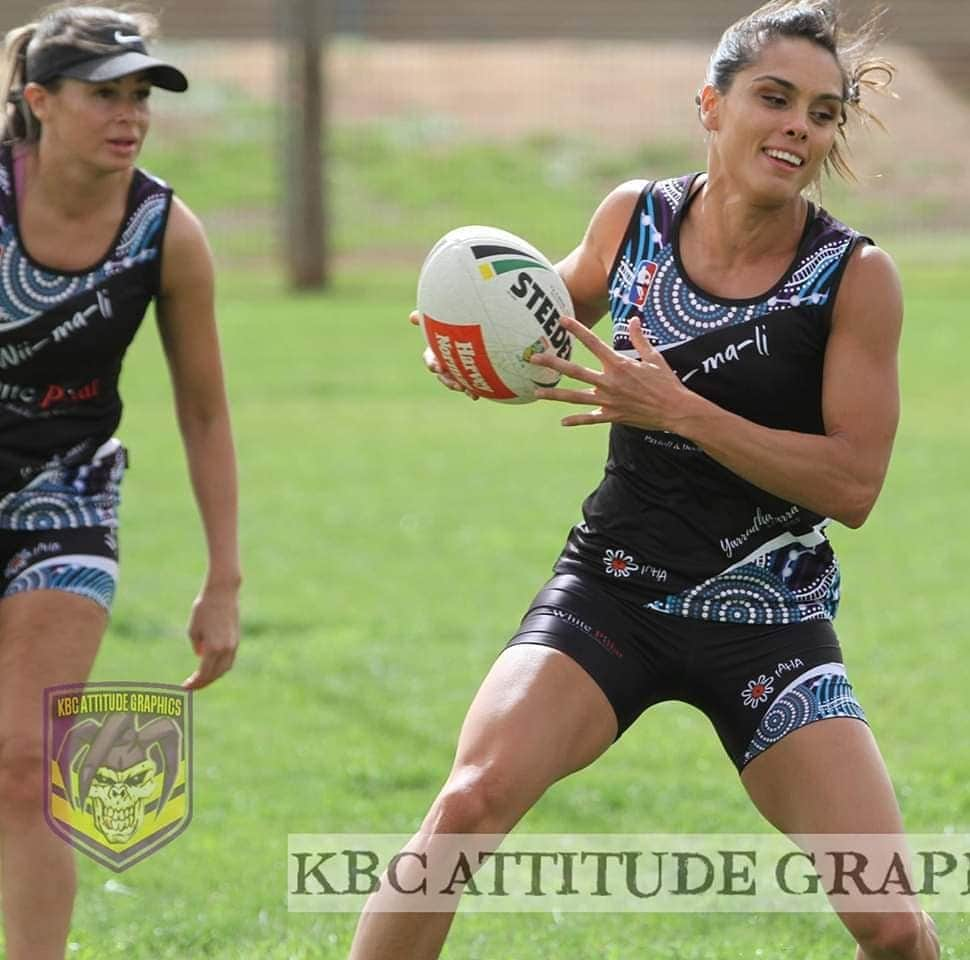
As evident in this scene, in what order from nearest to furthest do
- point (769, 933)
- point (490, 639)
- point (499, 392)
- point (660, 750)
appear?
point (499, 392) < point (769, 933) < point (660, 750) < point (490, 639)

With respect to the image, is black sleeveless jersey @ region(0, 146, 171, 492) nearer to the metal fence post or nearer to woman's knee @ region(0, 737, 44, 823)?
woman's knee @ region(0, 737, 44, 823)

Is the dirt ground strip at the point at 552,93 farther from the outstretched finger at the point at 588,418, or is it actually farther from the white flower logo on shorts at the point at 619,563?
the outstretched finger at the point at 588,418

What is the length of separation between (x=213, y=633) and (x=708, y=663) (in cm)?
135

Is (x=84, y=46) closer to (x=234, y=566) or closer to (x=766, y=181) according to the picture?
(x=234, y=566)

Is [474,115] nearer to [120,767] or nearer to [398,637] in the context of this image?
[398,637]

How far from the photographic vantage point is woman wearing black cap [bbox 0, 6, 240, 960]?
4.61 meters

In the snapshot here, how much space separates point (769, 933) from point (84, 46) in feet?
9.77

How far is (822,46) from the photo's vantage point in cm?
432

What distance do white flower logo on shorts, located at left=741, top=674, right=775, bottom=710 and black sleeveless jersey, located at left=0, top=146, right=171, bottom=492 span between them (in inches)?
68.9

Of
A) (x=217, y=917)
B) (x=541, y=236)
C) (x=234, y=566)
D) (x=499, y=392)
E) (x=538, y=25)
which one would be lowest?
(x=541, y=236)

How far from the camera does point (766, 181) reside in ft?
14.0

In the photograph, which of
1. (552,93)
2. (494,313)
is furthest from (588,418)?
(552,93)

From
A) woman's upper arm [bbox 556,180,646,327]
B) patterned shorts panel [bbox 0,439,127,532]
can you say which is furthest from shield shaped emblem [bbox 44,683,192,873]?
woman's upper arm [bbox 556,180,646,327]

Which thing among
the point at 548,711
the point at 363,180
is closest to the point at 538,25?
the point at 363,180
